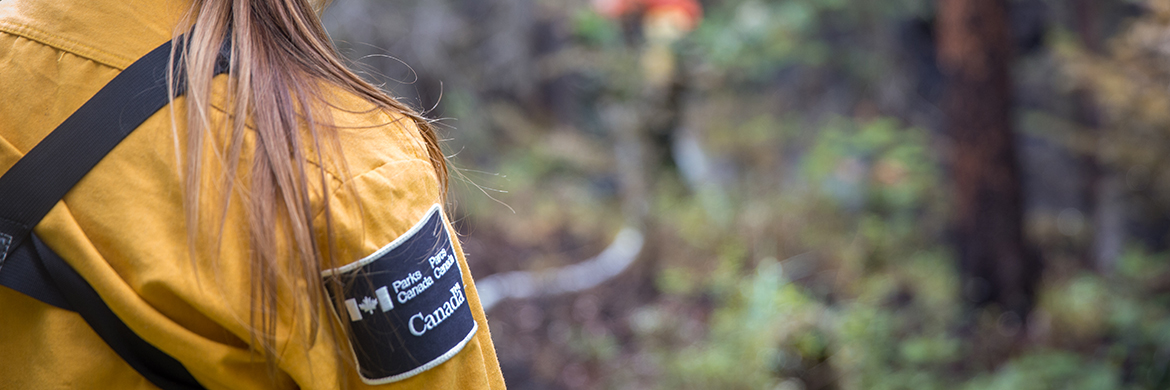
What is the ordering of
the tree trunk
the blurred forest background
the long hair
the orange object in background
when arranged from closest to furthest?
1. the long hair
2. the blurred forest background
3. the tree trunk
4. the orange object in background

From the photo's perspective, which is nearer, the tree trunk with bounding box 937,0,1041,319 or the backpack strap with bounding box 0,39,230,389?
the backpack strap with bounding box 0,39,230,389

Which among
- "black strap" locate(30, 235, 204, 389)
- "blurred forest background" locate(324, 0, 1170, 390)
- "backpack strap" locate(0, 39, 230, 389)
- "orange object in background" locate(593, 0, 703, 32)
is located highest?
"backpack strap" locate(0, 39, 230, 389)

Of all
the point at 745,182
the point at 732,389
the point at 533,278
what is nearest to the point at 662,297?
the point at 533,278

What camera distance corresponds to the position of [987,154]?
5.05 metres

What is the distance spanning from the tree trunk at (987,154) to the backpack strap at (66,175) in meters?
5.31

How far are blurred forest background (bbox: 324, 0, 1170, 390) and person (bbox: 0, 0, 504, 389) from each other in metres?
1.46

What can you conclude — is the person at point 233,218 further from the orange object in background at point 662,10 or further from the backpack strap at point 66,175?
the orange object in background at point 662,10

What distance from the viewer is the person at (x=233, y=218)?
696 millimetres

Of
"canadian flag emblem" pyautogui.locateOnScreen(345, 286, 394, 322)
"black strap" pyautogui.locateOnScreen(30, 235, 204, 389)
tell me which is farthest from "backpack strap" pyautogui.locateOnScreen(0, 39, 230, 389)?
"canadian flag emblem" pyautogui.locateOnScreen(345, 286, 394, 322)

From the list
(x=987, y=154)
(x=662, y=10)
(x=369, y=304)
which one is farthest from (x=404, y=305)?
(x=987, y=154)

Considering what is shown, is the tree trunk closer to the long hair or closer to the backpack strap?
the long hair

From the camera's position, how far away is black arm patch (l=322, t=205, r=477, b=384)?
739 mm

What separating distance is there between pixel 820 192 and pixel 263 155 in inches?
263

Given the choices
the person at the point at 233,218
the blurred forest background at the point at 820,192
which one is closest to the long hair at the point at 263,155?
the person at the point at 233,218
